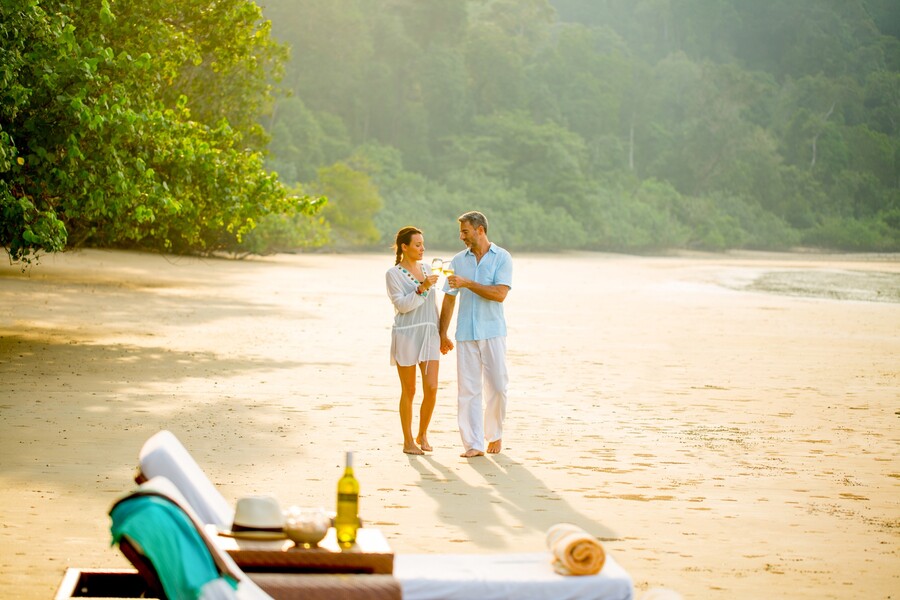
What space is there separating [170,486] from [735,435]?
7.65 metres

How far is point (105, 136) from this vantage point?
50.4 ft

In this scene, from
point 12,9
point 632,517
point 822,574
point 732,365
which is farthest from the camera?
point 732,365

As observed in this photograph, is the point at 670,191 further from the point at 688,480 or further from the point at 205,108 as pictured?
the point at 688,480

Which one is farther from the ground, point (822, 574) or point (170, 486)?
point (170, 486)

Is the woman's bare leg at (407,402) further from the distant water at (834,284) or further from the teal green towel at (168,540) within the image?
the distant water at (834,284)

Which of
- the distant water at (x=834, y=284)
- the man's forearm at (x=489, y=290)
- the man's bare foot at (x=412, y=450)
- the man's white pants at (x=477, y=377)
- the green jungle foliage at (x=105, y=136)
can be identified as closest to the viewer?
the man's forearm at (x=489, y=290)

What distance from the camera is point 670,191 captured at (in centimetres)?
10762

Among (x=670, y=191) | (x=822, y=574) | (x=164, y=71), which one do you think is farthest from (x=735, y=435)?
(x=670, y=191)

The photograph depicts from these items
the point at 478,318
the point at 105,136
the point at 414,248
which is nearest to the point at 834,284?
the point at 105,136

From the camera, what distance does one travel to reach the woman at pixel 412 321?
29.6ft

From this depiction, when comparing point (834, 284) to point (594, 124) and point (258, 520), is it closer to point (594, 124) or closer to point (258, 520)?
point (258, 520)

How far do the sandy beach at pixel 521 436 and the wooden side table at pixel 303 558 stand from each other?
1644 mm

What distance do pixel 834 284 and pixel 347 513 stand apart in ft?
150

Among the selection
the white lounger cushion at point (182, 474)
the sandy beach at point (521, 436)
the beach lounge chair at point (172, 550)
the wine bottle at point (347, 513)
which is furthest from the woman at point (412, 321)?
the beach lounge chair at point (172, 550)
